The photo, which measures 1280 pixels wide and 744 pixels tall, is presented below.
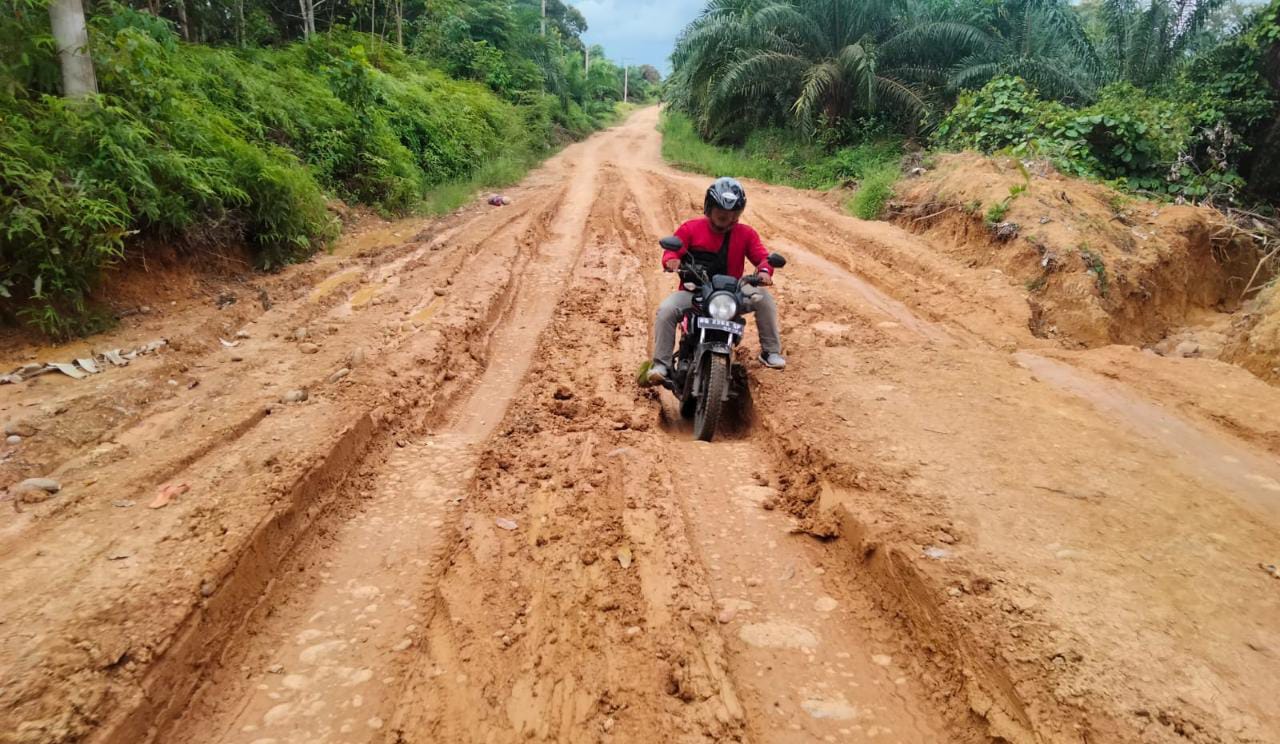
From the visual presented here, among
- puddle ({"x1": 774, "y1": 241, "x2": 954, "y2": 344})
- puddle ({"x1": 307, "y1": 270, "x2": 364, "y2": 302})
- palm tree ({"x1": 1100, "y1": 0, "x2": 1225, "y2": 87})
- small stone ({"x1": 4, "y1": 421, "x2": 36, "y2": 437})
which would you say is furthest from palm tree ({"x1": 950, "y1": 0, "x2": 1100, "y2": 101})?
small stone ({"x1": 4, "y1": 421, "x2": 36, "y2": 437})

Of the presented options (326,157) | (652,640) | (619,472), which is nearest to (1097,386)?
(619,472)

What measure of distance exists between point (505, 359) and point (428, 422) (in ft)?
4.77

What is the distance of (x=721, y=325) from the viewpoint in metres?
4.51

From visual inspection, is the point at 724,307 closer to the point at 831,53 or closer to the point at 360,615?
the point at 360,615

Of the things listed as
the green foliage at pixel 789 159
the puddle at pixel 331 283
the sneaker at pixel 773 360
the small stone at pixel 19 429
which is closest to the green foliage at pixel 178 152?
the puddle at pixel 331 283

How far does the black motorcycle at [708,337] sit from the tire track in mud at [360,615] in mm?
1468

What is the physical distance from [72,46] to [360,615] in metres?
6.18

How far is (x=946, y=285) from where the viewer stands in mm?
8203

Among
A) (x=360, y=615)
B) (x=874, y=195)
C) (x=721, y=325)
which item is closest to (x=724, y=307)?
(x=721, y=325)

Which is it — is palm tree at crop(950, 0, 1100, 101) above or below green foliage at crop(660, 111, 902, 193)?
above

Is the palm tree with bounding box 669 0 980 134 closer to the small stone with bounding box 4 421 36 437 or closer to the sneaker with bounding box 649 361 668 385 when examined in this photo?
the sneaker with bounding box 649 361 668 385

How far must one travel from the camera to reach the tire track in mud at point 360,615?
2320 mm

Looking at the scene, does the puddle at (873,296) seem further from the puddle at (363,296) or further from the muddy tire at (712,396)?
the puddle at (363,296)

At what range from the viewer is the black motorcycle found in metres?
4.50
